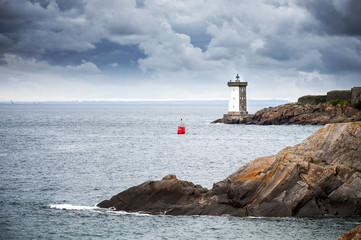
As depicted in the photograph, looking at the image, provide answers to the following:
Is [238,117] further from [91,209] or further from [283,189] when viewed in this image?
[283,189]

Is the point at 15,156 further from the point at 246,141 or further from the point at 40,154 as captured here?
the point at 246,141

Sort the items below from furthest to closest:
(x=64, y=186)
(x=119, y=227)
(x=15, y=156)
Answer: (x=15, y=156) < (x=64, y=186) < (x=119, y=227)

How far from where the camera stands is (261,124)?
382 feet

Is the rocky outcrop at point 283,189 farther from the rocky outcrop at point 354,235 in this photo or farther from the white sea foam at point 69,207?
the rocky outcrop at point 354,235

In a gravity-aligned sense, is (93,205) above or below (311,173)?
below

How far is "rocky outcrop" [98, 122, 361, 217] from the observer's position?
27062 millimetres

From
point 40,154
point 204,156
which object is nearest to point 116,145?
point 40,154

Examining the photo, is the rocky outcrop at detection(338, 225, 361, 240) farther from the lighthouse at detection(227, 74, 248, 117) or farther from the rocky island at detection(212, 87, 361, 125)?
the lighthouse at detection(227, 74, 248, 117)

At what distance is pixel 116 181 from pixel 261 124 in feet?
263

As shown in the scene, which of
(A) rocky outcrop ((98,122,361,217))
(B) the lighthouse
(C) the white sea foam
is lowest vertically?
(C) the white sea foam

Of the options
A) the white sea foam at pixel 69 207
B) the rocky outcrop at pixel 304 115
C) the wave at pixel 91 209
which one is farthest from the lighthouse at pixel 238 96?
the wave at pixel 91 209

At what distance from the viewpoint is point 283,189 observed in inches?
1062

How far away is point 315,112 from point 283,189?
86.7 m

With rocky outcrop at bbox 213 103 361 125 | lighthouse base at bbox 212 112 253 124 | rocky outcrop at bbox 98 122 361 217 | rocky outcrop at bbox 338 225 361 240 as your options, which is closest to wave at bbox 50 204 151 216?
rocky outcrop at bbox 98 122 361 217
